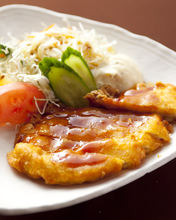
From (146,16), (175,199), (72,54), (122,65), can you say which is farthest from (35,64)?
(146,16)

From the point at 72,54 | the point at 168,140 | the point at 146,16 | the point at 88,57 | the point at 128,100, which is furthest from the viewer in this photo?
the point at 146,16

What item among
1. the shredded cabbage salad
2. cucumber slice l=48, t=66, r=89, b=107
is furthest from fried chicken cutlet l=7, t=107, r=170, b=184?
the shredded cabbage salad

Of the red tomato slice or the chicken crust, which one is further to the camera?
the red tomato slice

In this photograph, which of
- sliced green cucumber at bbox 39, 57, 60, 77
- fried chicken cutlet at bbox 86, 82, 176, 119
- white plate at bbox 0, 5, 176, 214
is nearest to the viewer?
white plate at bbox 0, 5, 176, 214

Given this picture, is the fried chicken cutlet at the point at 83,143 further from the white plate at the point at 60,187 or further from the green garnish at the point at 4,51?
the green garnish at the point at 4,51

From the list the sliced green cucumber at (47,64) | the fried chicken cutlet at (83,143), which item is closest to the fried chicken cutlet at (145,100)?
the fried chicken cutlet at (83,143)

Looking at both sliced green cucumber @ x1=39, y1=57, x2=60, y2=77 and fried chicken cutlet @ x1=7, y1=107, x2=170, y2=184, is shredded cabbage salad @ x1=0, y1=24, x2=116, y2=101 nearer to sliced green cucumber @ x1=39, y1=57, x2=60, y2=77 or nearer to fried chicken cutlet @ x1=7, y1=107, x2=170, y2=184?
sliced green cucumber @ x1=39, y1=57, x2=60, y2=77

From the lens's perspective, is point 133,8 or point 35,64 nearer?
A: point 35,64

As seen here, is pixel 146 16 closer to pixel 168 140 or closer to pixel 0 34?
pixel 0 34
